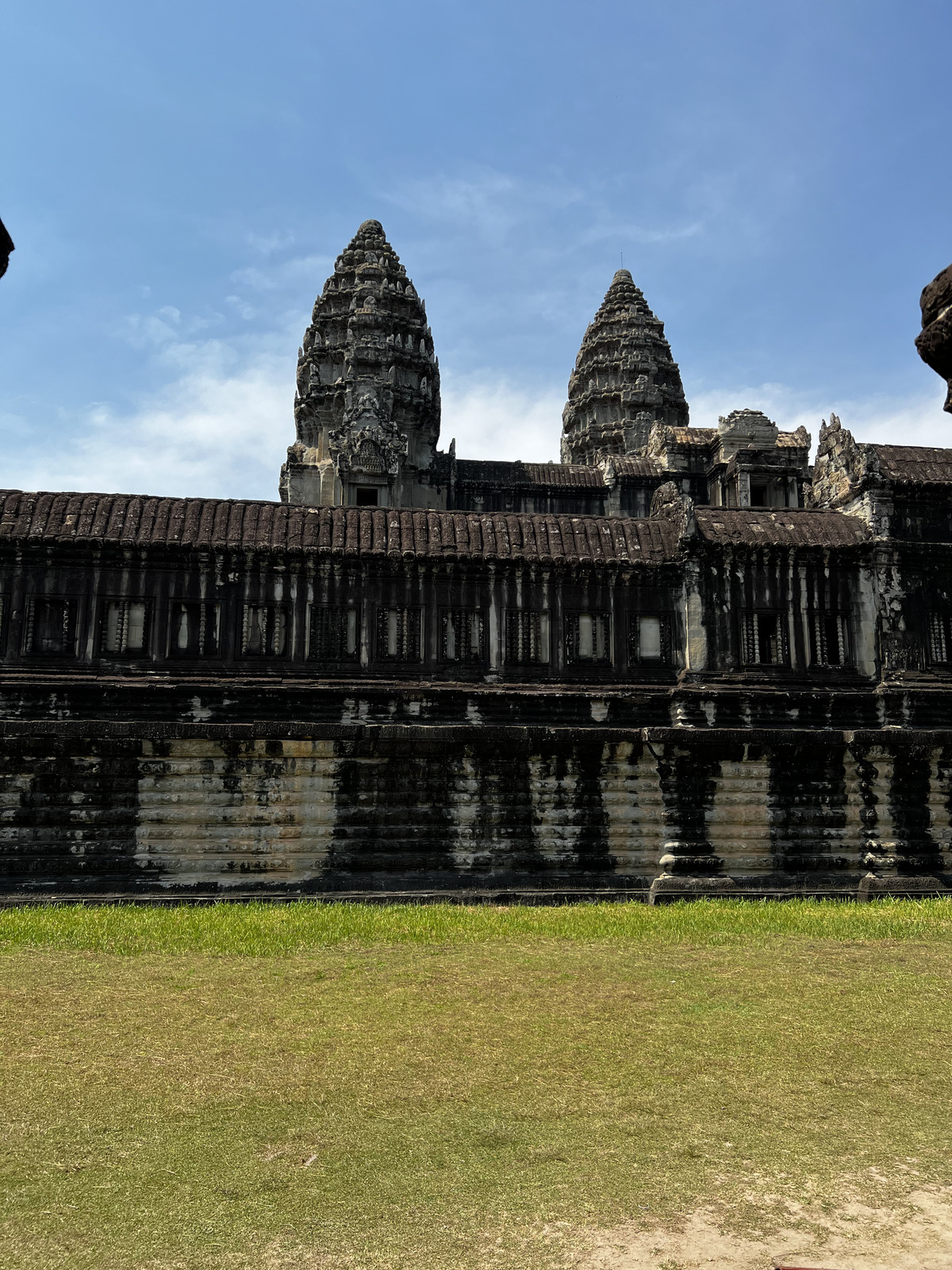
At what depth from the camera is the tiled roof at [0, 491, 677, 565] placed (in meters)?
20.4

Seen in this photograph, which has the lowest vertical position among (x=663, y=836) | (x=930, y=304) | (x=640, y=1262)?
(x=640, y=1262)

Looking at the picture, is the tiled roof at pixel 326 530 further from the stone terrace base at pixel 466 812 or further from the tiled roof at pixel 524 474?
the tiled roof at pixel 524 474

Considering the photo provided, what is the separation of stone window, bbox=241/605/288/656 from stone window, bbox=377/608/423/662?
1957mm

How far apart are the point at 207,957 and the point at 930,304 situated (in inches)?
332

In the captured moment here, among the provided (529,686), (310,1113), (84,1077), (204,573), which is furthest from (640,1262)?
(204,573)

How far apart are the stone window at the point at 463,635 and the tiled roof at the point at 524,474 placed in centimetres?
2144

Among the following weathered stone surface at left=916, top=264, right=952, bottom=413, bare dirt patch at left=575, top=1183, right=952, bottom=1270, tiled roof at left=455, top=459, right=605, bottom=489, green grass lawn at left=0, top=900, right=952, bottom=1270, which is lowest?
bare dirt patch at left=575, top=1183, right=952, bottom=1270

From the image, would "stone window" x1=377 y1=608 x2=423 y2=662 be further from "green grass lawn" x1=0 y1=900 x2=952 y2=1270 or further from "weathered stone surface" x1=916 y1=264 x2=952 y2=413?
"weathered stone surface" x1=916 y1=264 x2=952 y2=413

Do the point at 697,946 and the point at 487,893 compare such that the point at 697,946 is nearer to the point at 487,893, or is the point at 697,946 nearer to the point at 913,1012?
the point at 913,1012

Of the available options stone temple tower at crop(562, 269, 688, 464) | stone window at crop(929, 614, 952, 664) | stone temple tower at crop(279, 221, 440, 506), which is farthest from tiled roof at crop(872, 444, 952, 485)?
stone temple tower at crop(562, 269, 688, 464)

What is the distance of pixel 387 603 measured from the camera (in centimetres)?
2077

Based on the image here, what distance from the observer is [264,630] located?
20.4 meters

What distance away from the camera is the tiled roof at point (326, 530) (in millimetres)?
20375

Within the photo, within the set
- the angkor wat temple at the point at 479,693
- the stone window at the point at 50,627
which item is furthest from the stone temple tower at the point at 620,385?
the stone window at the point at 50,627
